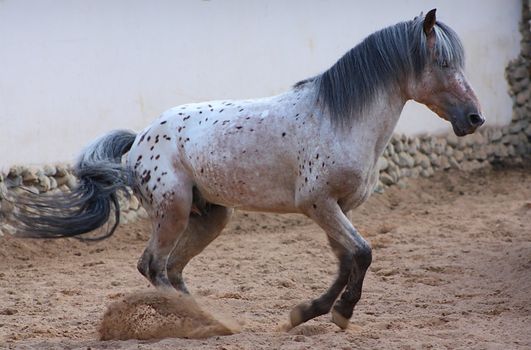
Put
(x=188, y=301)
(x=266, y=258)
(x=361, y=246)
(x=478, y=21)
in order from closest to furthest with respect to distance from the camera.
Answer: (x=361, y=246) < (x=188, y=301) < (x=266, y=258) < (x=478, y=21)

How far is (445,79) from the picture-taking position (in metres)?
5.61

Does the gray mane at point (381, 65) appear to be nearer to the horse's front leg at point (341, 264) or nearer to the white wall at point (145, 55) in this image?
the horse's front leg at point (341, 264)

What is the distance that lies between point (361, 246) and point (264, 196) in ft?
2.23

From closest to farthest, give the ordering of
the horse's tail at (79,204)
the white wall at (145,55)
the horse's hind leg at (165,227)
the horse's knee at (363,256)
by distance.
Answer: the horse's knee at (363,256) → the horse's hind leg at (165,227) → the horse's tail at (79,204) → the white wall at (145,55)

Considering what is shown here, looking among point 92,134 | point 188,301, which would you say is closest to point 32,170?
point 92,134

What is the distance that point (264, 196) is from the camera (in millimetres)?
5773

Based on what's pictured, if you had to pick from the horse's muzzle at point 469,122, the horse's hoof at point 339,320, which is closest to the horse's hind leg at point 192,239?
the horse's hoof at point 339,320

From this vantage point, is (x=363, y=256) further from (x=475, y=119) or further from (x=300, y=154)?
(x=475, y=119)

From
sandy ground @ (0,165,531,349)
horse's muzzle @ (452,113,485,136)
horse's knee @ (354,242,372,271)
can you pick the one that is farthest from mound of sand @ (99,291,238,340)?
horse's muzzle @ (452,113,485,136)

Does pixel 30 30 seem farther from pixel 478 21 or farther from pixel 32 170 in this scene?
pixel 478 21

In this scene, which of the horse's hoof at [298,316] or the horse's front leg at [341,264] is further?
the horse's hoof at [298,316]

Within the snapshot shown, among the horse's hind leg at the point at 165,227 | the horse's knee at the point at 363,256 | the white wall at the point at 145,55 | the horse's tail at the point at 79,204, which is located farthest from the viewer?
the white wall at the point at 145,55

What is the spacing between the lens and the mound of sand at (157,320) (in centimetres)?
560

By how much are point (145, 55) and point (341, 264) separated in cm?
433
